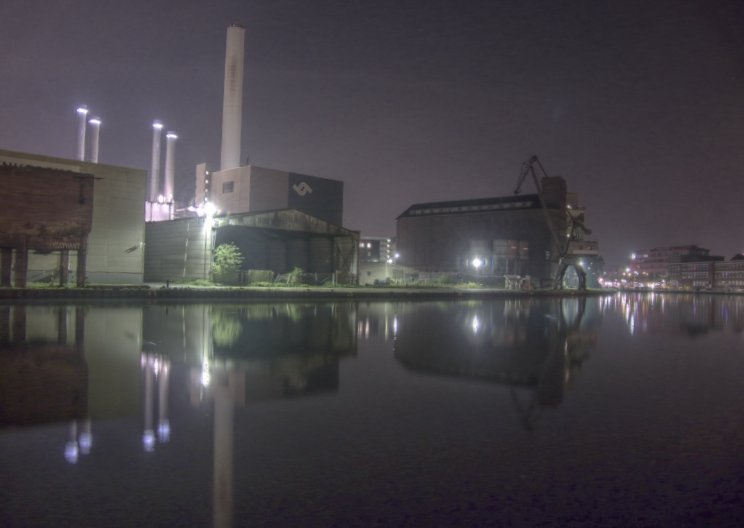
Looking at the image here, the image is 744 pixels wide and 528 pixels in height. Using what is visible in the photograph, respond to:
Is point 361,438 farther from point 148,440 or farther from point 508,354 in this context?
point 508,354

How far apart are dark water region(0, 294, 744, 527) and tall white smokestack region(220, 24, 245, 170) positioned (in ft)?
217

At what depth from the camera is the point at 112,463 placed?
4.23 meters

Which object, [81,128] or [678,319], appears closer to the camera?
[678,319]

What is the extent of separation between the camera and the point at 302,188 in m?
79.2

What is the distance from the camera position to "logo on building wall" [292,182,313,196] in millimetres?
78188

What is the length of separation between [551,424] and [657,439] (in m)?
0.98

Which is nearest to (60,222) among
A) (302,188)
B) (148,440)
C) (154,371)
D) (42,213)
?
(42,213)

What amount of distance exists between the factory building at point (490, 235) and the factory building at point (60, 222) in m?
42.7

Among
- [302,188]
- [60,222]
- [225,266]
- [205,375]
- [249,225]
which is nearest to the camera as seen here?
[205,375]

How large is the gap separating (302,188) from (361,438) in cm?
7590

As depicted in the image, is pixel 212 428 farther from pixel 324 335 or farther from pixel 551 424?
pixel 324 335

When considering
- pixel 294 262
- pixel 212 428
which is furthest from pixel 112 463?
pixel 294 262

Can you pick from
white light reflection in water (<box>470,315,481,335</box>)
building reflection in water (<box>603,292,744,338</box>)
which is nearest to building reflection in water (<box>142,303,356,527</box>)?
white light reflection in water (<box>470,315,481,335</box>)

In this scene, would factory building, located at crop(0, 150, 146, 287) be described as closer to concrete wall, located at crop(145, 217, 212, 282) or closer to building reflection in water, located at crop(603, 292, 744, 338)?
concrete wall, located at crop(145, 217, 212, 282)
